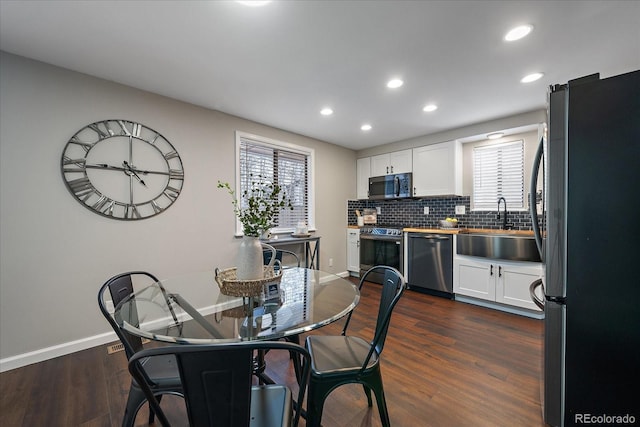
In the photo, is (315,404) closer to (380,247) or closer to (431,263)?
(431,263)

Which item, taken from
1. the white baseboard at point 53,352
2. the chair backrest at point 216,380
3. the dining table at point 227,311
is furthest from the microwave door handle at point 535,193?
the white baseboard at point 53,352

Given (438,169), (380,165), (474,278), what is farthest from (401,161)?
(474,278)

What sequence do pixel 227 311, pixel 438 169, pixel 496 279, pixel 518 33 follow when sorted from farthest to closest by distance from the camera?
pixel 438 169
pixel 496 279
pixel 518 33
pixel 227 311

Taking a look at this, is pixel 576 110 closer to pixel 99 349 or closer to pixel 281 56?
pixel 281 56

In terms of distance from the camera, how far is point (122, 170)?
2463 millimetres

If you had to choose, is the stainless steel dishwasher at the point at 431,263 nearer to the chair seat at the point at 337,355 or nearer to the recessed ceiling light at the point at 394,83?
the recessed ceiling light at the point at 394,83

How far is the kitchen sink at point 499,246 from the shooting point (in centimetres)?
289

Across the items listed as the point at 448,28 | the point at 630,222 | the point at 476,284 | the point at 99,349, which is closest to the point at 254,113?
the point at 448,28

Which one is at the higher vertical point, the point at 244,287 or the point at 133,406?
the point at 244,287

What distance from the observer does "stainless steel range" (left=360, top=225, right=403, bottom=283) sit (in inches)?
161

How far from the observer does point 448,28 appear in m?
1.74

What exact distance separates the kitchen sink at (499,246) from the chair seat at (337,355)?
248 centimetres

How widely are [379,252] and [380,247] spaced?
9 cm

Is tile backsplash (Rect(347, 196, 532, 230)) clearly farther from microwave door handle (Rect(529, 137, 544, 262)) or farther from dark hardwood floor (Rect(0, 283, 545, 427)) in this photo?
microwave door handle (Rect(529, 137, 544, 262))
